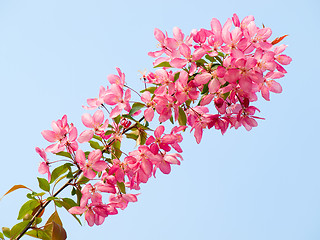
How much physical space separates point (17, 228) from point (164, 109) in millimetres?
773

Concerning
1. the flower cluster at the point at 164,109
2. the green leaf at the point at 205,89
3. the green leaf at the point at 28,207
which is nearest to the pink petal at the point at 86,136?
the flower cluster at the point at 164,109

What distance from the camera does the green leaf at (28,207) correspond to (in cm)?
160

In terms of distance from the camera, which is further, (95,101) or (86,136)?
(95,101)

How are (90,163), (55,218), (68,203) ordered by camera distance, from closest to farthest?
1. (90,163)
2. (68,203)
3. (55,218)

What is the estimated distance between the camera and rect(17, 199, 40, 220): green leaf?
160cm

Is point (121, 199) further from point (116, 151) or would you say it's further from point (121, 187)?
point (116, 151)

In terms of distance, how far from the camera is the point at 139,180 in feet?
5.03

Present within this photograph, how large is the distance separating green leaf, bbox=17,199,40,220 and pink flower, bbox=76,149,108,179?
0.29 metres

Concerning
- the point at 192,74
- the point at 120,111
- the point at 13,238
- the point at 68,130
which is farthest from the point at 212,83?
the point at 13,238

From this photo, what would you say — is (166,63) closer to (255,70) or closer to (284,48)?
(255,70)

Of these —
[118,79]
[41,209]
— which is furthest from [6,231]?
[118,79]

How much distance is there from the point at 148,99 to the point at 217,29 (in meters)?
0.39

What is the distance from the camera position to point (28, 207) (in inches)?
63.9

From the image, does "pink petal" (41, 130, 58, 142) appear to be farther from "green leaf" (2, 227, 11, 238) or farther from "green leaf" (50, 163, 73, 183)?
"green leaf" (2, 227, 11, 238)
